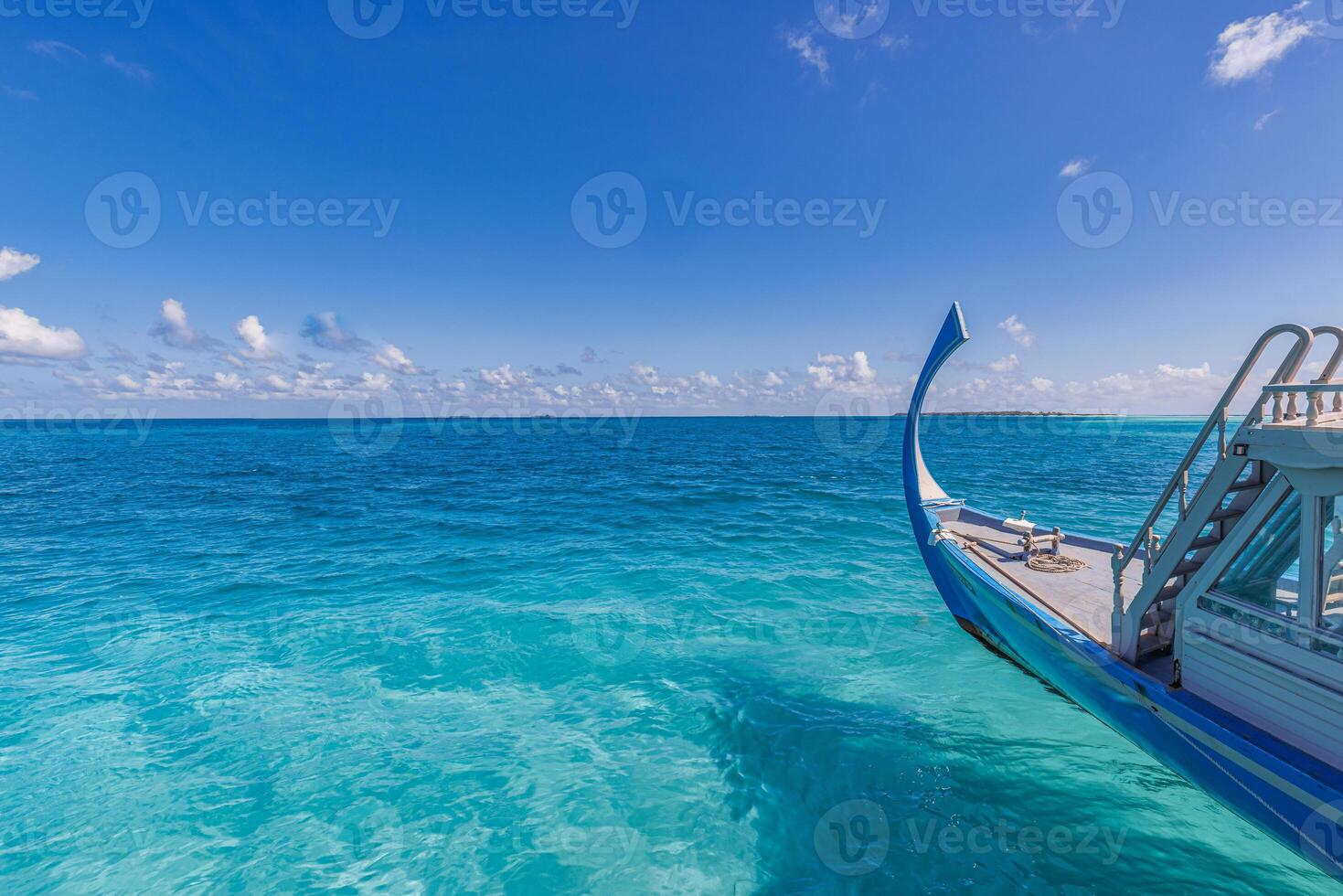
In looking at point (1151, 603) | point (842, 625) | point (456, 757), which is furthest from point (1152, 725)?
point (456, 757)

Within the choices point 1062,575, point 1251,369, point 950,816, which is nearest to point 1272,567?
point 1251,369

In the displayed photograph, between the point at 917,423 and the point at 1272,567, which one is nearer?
the point at 1272,567

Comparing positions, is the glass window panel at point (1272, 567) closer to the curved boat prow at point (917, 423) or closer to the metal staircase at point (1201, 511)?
the metal staircase at point (1201, 511)

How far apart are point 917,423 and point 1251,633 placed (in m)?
10.1

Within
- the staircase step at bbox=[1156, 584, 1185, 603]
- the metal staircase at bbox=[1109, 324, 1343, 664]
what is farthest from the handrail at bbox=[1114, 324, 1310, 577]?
the staircase step at bbox=[1156, 584, 1185, 603]

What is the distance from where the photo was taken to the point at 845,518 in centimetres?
2752

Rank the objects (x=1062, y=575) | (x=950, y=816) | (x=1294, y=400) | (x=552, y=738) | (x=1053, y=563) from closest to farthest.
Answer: (x=1294, y=400) → (x=950, y=816) → (x=552, y=738) → (x=1062, y=575) → (x=1053, y=563)

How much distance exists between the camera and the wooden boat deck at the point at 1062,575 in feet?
28.5

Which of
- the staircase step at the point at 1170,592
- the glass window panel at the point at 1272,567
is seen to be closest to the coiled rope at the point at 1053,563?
the staircase step at the point at 1170,592

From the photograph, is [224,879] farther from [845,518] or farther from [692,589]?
[845,518]

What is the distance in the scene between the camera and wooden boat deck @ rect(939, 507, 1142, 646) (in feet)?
28.5

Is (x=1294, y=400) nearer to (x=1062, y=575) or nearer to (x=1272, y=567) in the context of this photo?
(x=1272, y=567)

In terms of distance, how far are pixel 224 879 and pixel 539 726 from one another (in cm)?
488

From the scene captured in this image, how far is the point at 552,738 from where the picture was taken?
10172mm
